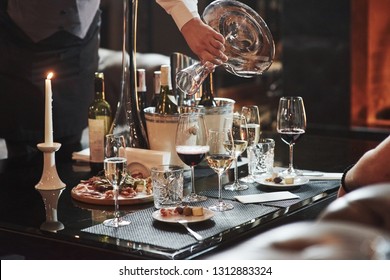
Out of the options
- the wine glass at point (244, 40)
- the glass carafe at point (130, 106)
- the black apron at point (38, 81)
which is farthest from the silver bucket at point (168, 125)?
the black apron at point (38, 81)

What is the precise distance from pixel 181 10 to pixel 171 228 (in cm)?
82

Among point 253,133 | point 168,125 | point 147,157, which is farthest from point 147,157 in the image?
point 253,133

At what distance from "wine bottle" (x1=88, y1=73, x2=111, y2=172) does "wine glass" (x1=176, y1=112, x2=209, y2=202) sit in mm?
423

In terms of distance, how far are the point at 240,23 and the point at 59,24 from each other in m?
0.96

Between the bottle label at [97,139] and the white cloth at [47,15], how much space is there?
2.14 ft

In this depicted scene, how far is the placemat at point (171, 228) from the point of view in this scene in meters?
1.52

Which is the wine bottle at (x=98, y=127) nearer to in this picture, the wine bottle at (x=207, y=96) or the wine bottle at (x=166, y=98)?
the wine bottle at (x=166, y=98)

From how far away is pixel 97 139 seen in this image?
A: 7.43 ft

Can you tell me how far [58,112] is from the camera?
2852mm

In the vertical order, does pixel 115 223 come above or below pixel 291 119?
below

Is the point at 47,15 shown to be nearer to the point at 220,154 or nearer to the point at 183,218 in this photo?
the point at 220,154

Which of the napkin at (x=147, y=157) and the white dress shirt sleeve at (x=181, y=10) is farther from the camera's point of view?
the white dress shirt sleeve at (x=181, y=10)
